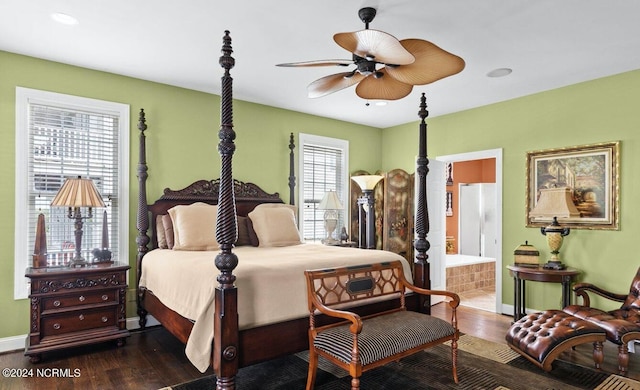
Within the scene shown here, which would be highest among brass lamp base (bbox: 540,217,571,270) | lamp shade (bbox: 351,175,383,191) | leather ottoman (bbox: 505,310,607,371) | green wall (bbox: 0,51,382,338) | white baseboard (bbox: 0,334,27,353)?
green wall (bbox: 0,51,382,338)

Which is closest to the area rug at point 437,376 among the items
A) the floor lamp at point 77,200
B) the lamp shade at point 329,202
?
the floor lamp at point 77,200

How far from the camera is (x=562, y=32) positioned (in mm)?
3074

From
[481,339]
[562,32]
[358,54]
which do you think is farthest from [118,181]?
[562,32]

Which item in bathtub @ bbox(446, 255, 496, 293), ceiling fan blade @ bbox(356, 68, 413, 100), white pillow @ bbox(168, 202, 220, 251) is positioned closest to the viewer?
ceiling fan blade @ bbox(356, 68, 413, 100)

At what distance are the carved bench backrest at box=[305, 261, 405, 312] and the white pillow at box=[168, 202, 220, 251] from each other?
1.55m

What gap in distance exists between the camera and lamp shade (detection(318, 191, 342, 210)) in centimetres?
546

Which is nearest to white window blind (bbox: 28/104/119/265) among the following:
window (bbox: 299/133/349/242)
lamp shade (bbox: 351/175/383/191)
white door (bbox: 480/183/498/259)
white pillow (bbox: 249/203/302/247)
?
white pillow (bbox: 249/203/302/247)

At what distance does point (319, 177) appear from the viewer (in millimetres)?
5973

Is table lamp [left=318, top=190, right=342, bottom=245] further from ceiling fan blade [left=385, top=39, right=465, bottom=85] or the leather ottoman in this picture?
ceiling fan blade [left=385, top=39, right=465, bottom=85]

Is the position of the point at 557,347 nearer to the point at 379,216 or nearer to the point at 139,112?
the point at 379,216

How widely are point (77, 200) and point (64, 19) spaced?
1460 millimetres

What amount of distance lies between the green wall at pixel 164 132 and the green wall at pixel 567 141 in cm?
205

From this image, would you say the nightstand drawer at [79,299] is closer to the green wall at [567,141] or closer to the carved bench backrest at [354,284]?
the carved bench backrest at [354,284]

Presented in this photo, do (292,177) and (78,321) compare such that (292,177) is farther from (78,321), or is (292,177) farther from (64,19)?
(64,19)
